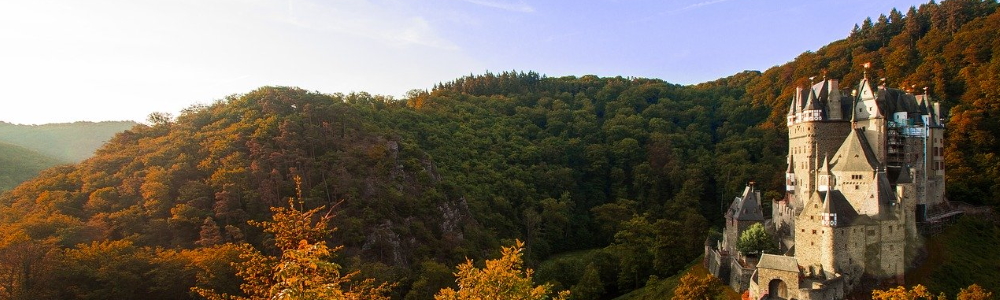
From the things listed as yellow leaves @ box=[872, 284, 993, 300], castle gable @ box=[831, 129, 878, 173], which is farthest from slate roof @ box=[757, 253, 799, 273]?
castle gable @ box=[831, 129, 878, 173]

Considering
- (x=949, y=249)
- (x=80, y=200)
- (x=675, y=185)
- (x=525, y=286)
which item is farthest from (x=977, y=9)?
(x=80, y=200)

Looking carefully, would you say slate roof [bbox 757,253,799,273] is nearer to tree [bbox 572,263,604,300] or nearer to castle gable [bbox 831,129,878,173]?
castle gable [bbox 831,129,878,173]

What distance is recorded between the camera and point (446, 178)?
5541 centimetres

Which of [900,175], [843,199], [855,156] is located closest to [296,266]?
[843,199]

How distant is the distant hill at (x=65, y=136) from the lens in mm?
64188

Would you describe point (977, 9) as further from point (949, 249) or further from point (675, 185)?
point (949, 249)

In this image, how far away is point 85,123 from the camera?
2771 inches

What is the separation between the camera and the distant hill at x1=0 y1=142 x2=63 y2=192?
4575 cm

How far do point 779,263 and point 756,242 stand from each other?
4.51 metres

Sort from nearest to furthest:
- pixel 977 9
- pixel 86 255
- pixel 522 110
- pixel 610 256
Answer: pixel 86 255 → pixel 610 256 → pixel 977 9 → pixel 522 110

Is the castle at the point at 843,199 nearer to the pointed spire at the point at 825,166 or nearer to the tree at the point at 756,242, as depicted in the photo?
the pointed spire at the point at 825,166

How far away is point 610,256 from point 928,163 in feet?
77.4

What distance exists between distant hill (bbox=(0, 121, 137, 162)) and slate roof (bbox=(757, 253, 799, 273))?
224ft

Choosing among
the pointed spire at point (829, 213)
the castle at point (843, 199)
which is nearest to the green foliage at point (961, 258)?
the castle at point (843, 199)
